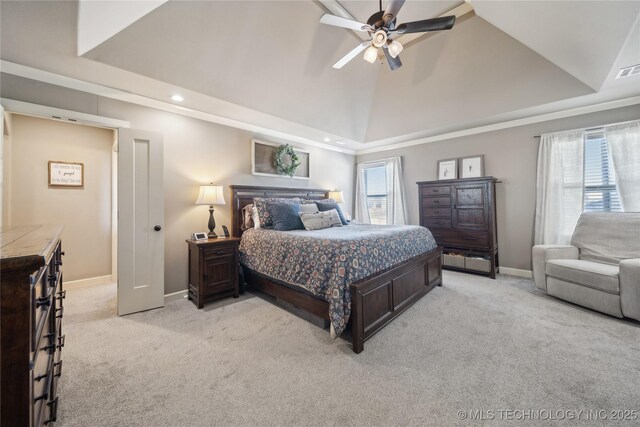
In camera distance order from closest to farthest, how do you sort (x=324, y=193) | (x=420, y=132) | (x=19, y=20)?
(x=19, y=20) → (x=420, y=132) → (x=324, y=193)

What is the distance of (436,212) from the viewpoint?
4664 mm

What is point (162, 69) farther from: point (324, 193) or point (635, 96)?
point (635, 96)

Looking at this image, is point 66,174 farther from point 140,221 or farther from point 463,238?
point 463,238

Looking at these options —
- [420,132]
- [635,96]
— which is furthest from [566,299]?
[420,132]

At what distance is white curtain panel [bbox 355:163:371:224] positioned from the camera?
6168 millimetres

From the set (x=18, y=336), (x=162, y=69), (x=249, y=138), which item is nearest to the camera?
(x=18, y=336)

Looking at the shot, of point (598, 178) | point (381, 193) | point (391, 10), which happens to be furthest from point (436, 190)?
point (391, 10)

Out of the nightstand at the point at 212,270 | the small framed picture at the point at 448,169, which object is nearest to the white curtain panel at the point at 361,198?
the small framed picture at the point at 448,169

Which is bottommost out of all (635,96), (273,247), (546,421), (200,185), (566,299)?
(546,421)

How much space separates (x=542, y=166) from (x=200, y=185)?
5.27 metres

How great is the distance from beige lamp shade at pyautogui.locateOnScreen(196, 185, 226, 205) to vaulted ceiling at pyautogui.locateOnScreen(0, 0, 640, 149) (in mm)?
1115

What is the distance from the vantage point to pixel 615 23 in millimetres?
2283

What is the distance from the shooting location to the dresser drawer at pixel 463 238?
4180 millimetres

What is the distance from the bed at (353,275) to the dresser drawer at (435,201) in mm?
1206
